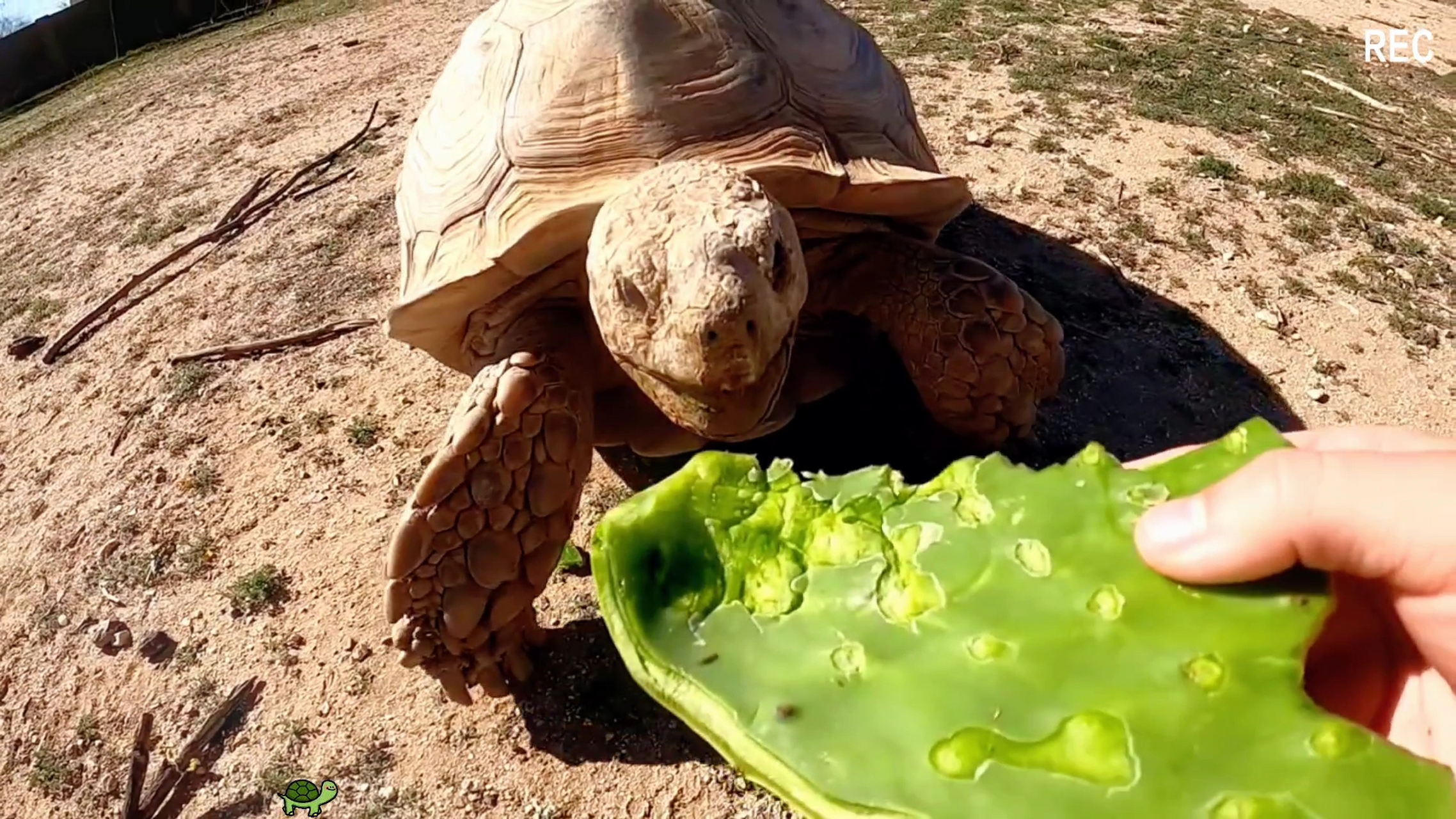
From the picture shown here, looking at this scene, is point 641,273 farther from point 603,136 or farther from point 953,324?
point 953,324

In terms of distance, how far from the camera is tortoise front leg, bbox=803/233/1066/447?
Result: 89.7 inches

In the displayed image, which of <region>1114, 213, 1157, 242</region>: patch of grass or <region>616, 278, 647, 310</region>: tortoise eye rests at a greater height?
<region>616, 278, 647, 310</region>: tortoise eye

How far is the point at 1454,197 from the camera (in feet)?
12.3

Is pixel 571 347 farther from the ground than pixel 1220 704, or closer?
closer

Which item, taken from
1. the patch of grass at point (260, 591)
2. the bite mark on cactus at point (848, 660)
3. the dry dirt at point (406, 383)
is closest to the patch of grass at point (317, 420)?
the dry dirt at point (406, 383)

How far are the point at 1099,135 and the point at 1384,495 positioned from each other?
11.3 feet

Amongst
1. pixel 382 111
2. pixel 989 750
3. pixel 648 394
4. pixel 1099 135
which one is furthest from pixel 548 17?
pixel 382 111

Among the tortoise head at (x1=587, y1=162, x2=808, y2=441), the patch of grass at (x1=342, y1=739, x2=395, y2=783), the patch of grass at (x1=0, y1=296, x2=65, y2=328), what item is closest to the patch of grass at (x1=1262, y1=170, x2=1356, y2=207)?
the tortoise head at (x1=587, y1=162, x2=808, y2=441)

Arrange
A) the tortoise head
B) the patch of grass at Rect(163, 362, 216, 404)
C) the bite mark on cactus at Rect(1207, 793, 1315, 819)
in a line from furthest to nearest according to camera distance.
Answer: the patch of grass at Rect(163, 362, 216, 404) → the tortoise head → the bite mark on cactus at Rect(1207, 793, 1315, 819)

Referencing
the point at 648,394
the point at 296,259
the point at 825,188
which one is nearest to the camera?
the point at 648,394

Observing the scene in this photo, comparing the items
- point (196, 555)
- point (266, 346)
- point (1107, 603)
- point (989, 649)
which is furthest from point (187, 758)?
point (1107, 603)

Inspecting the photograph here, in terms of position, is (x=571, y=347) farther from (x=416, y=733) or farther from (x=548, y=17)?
(x=416, y=733)

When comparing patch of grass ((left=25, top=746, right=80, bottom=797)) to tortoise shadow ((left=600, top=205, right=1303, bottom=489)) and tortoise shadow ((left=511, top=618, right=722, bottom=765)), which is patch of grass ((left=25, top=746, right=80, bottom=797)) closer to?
tortoise shadow ((left=511, top=618, right=722, bottom=765))

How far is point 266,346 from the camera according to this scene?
3.44 metres
